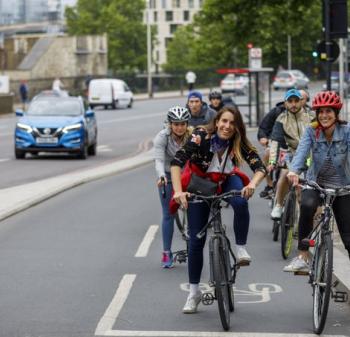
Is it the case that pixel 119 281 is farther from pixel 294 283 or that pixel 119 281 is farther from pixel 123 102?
pixel 123 102

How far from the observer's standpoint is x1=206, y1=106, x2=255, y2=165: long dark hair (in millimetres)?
8406

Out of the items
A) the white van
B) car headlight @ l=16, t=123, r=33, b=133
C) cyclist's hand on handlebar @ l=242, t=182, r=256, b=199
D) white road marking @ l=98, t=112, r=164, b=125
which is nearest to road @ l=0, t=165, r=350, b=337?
cyclist's hand on handlebar @ l=242, t=182, r=256, b=199

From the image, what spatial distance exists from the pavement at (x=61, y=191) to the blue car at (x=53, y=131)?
268 centimetres

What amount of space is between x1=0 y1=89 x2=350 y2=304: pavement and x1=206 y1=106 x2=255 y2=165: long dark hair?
1604 mm

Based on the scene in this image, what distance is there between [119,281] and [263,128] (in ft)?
12.1

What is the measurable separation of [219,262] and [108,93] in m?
55.2

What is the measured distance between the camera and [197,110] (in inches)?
555

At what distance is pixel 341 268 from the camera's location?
405 inches

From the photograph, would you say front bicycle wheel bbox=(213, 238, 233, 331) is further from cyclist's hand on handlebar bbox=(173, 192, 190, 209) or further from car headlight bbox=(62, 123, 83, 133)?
car headlight bbox=(62, 123, 83, 133)

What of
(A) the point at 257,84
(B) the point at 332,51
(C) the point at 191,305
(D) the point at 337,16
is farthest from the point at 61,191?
(A) the point at 257,84

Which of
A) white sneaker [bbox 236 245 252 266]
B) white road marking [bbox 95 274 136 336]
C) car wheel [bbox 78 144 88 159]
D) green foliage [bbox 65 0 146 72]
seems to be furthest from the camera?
green foliage [bbox 65 0 146 72]

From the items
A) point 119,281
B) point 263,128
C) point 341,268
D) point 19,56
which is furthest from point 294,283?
point 19,56

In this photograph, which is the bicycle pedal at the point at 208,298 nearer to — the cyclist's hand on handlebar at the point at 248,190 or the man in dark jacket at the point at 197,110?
the cyclist's hand on handlebar at the point at 248,190

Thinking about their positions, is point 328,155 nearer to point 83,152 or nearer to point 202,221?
point 202,221
